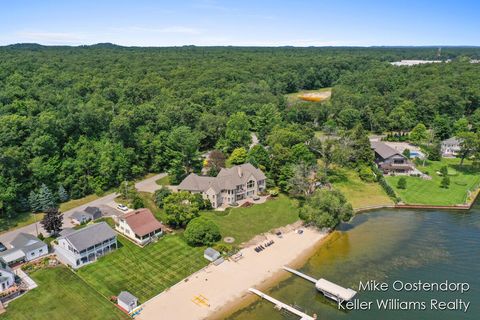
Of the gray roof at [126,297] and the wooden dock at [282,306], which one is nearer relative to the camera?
the wooden dock at [282,306]

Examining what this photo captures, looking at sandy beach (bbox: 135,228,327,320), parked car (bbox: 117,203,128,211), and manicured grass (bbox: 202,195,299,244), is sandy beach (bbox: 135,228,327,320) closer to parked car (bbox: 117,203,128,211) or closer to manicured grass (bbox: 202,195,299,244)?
manicured grass (bbox: 202,195,299,244)

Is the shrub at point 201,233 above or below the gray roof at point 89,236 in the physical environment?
below

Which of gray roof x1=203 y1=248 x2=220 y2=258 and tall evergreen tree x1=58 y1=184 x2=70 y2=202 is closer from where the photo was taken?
gray roof x1=203 y1=248 x2=220 y2=258

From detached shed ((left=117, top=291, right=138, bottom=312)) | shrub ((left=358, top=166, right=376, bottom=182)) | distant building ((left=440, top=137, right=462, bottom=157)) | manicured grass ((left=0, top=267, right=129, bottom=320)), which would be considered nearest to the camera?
manicured grass ((left=0, top=267, right=129, bottom=320))

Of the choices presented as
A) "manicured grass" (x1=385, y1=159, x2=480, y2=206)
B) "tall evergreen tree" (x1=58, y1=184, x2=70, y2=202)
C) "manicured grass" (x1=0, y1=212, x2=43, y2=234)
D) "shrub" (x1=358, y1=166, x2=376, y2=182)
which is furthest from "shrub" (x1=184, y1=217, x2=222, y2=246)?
"shrub" (x1=358, y1=166, x2=376, y2=182)

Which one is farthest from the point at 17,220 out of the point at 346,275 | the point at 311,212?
the point at 346,275

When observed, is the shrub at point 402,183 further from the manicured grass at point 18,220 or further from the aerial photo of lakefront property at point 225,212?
the manicured grass at point 18,220

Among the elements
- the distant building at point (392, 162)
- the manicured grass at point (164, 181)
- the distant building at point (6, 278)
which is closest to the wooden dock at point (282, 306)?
the distant building at point (6, 278)
